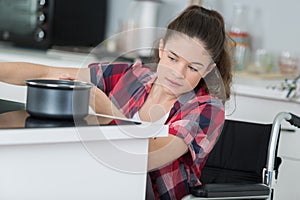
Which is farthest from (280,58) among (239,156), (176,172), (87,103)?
(87,103)

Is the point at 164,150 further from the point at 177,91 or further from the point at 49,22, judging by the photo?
the point at 49,22

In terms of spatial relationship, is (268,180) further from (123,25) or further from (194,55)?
(123,25)

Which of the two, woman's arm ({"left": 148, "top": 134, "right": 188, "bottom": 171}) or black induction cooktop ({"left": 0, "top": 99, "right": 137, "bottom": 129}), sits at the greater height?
black induction cooktop ({"left": 0, "top": 99, "right": 137, "bottom": 129})

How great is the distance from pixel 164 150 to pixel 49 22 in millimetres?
2218

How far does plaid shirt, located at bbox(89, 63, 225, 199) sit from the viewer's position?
1.79 m

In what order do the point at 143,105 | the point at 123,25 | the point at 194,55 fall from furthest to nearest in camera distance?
1. the point at 123,25
2. the point at 143,105
3. the point at 194,55

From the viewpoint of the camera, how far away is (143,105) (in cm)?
186

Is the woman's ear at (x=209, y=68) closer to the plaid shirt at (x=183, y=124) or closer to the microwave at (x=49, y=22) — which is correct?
the plaid shirt at (x=183, y=124)

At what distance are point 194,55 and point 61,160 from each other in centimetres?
49

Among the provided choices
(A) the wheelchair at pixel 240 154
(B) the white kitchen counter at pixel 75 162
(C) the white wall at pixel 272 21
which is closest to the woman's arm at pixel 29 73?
(B) the white kitchen counter at pixel 75 162

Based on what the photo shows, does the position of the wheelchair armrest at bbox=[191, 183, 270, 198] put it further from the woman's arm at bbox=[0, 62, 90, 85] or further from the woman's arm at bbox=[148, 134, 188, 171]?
the woman's arm at bbox=[0, 62, 90, 85]

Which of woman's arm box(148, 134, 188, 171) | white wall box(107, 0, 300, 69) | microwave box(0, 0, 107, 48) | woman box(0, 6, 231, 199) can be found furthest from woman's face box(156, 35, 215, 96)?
microwave box(0, 0, 107, 48)

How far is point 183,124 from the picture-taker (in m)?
1.76

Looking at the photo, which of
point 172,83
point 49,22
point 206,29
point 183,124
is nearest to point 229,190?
point 183,124
